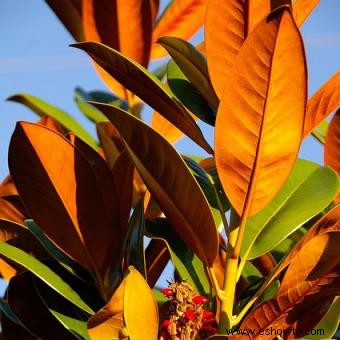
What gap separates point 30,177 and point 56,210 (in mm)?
79

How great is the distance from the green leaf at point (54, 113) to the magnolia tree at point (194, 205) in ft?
2.44

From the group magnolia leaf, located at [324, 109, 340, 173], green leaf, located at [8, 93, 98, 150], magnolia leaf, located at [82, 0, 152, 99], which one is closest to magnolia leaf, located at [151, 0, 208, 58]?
magnolia leaf, located at [82, 0, 152, 99]

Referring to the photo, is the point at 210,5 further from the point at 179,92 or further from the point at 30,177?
the point at 30,177

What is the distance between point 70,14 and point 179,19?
12.6 inches

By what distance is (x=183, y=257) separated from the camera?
1651 millimetres

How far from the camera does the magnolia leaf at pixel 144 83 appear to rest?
1.45m

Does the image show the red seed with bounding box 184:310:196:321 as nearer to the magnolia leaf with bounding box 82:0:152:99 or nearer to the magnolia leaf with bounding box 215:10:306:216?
the magnolia leaf with bounding box 215:10:306:216

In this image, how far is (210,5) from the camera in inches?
57.9

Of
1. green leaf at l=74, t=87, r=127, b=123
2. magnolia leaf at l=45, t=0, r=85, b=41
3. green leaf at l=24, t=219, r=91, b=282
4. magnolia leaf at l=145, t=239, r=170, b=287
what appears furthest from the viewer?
green leaf at l=74, t=87, r=127, b=123

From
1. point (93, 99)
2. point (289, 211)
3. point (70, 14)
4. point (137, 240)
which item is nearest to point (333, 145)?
point (289, 211)

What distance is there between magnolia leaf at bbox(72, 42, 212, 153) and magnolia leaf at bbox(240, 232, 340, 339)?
26 centimetres

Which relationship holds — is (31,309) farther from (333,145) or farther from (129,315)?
(333,145)

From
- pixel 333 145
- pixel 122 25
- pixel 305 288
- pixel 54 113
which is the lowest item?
pixel 305 288

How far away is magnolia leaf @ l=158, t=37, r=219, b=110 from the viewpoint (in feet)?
5.34
